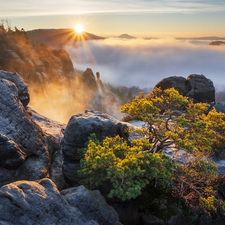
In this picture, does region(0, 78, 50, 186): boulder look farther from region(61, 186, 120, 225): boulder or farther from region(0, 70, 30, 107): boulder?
region(0, 70, 30, 107): boulder

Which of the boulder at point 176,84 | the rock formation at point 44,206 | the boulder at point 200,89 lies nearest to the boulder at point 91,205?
the rock formation at point 44,206

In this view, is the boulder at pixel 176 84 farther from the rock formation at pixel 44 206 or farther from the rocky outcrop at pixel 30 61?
the rocky outcrop at pixel 30 61

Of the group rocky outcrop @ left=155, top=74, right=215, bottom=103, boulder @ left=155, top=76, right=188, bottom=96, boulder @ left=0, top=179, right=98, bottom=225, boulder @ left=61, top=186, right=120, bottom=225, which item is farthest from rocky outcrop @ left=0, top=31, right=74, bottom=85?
boulder @ left=0, top=179, right=98, bottom=225

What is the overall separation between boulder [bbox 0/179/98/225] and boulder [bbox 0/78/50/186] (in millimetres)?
6599

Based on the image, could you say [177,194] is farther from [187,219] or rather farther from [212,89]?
[212,89]

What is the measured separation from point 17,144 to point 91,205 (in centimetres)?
887

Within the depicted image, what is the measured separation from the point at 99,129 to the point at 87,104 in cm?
11653

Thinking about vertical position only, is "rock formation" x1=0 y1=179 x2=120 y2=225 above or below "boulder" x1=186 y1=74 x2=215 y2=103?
below

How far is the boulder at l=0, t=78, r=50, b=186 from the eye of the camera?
15.0 metres

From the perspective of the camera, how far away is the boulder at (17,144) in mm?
14982

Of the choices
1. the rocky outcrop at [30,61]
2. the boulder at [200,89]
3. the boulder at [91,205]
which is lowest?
Result: the boulder at [91,205]

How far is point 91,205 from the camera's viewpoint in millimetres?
11719

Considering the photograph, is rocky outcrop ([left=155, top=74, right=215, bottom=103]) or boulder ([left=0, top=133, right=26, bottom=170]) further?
rocky outcrop ([left=155, top=74, right=215, bottom=103])

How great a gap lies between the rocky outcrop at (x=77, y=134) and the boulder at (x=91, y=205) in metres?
4.19
